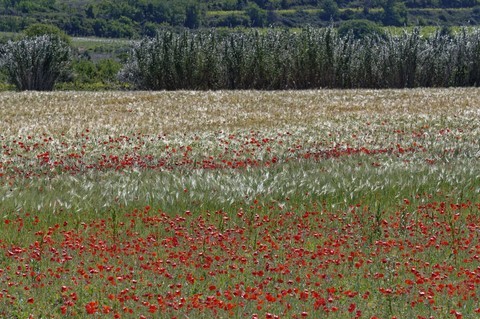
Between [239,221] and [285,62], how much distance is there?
24.0m

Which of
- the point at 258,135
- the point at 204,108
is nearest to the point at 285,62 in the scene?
the point at 204,108

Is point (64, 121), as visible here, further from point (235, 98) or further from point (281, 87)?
point (281, 87)

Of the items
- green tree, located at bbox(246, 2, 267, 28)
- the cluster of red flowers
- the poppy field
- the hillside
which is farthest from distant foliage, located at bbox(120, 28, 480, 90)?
green tree, located at bbox(246, 2, 267, 28)

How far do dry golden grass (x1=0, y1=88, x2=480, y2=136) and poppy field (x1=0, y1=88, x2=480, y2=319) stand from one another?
35cm

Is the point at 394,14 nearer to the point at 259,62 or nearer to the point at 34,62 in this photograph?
the point at 259,62

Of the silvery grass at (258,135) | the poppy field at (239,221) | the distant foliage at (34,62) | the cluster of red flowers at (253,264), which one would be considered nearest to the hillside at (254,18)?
the distant foliage at (34,62)

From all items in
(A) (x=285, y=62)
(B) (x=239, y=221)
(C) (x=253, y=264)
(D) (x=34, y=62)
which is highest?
(C) (x=253, y=264)

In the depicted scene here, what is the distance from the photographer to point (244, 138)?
54.8 ft

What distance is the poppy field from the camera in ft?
22.5

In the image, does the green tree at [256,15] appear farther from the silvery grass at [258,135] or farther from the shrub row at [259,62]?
the silvery grass at [258,135]

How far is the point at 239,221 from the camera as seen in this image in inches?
389

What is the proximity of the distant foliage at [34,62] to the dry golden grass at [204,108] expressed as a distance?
4.85 meters

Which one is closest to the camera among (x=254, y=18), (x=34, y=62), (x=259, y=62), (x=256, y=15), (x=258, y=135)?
(x=258, y=135)

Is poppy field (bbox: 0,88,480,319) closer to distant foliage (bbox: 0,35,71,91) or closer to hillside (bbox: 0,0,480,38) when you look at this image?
distant foliage (bbox: 0,35,71,91)
